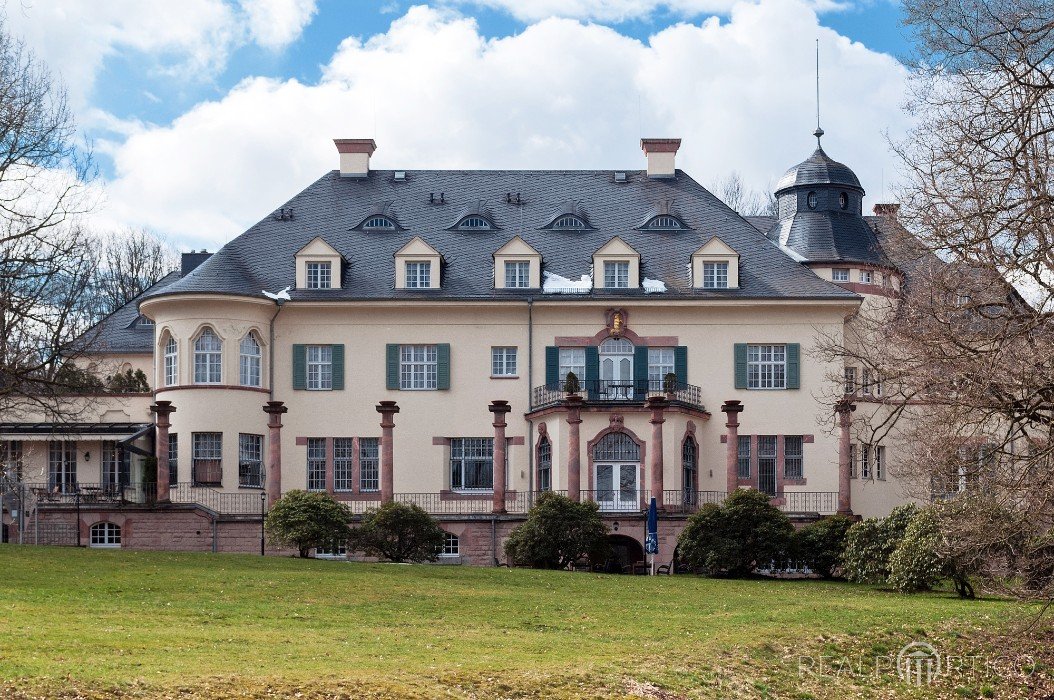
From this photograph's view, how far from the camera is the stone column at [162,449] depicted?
43.8m

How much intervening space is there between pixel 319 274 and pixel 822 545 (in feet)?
Answer: 57.4

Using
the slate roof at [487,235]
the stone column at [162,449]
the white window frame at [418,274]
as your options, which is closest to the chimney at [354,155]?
the slate roof at [487,235]

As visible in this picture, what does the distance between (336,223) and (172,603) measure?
85.0ft

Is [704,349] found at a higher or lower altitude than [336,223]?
lower

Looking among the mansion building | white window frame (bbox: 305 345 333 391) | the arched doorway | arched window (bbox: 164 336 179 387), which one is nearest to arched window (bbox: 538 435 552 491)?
the mansion building

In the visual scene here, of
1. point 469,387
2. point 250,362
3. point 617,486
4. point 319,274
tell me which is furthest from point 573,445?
point 250,362

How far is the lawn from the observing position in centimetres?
1888

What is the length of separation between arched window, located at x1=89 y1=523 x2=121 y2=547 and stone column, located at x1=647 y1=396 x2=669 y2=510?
15104 millimetres

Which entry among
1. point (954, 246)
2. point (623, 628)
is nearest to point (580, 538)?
point (623, 628)

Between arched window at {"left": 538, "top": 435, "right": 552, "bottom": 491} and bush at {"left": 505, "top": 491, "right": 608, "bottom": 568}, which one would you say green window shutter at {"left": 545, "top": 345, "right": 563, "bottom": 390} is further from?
bush at {"left": 505, "top": 491, "right": 608, "bottom": 568}

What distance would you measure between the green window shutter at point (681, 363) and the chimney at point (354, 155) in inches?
501

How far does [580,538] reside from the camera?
38812 millimetres

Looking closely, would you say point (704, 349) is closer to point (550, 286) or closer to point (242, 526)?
point (550, 286)

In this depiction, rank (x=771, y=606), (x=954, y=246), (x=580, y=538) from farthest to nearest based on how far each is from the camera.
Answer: (x=580, y=538) → (x=771, y=606) → (x=954, y=246)
